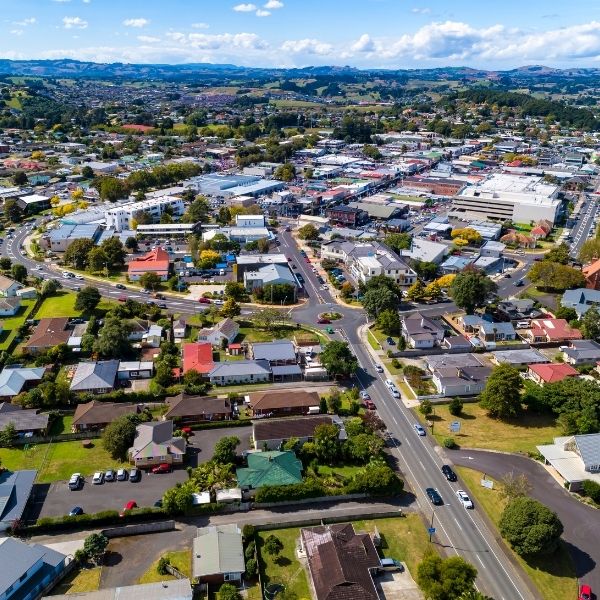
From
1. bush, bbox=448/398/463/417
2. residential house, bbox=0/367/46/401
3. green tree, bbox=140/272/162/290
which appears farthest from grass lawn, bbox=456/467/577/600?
green tree, bbox=140/272/162/290

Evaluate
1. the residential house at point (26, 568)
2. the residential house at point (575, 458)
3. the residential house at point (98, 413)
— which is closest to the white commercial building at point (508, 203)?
the residential house at point (575, 458)

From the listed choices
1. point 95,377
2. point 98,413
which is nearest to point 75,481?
point 98,413

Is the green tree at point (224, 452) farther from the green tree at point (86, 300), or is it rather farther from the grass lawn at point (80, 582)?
the green tree at point (86, 300)

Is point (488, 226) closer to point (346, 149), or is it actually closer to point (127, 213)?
point (127, 213)

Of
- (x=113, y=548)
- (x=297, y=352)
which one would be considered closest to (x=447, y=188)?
(x=297, y=352)

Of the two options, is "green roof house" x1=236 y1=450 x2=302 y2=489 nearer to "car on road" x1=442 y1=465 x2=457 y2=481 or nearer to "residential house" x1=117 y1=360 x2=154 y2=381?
"car on road" x1=442 y1=465 x2=457 y2=481
